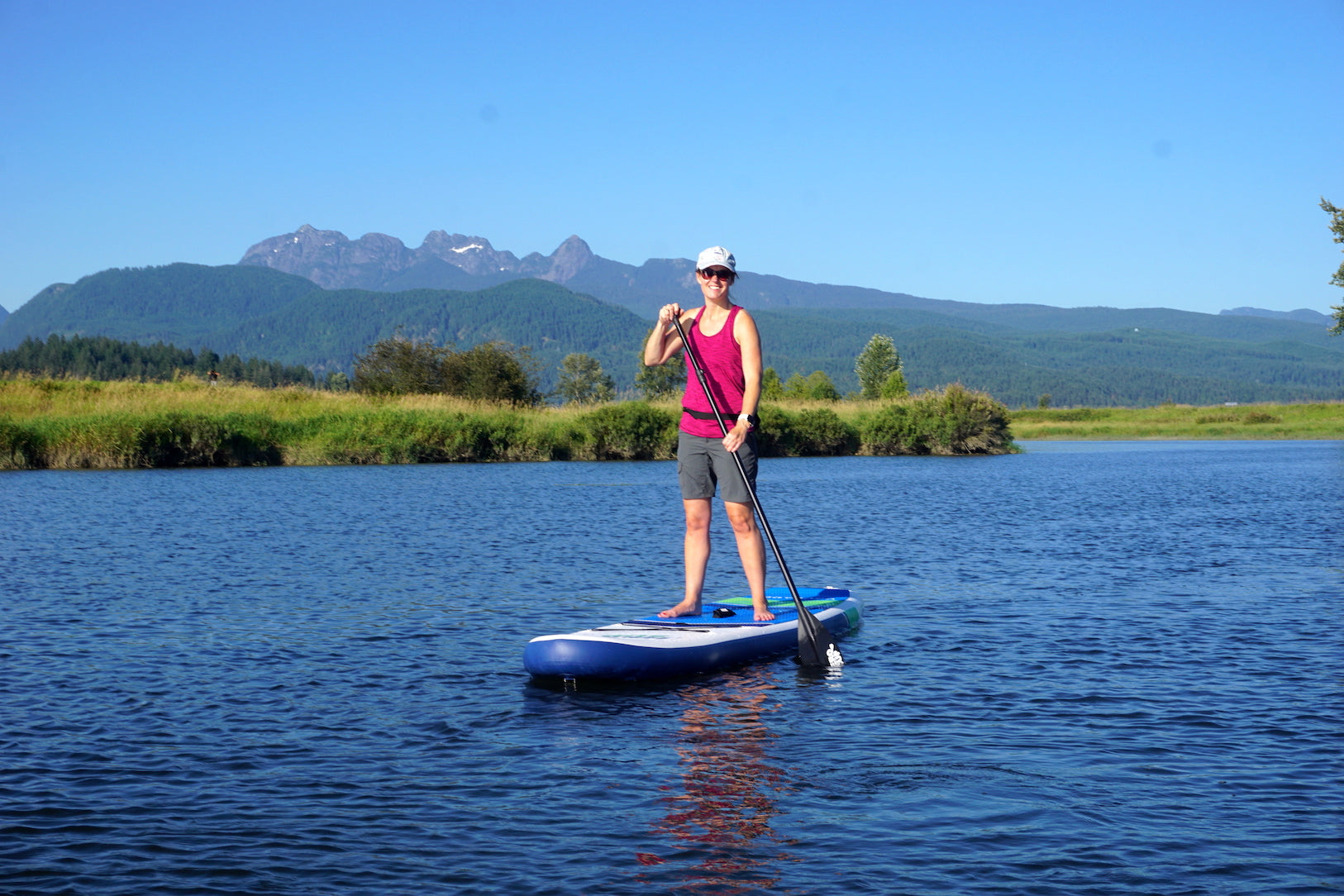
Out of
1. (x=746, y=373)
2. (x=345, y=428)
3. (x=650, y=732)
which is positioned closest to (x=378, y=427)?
(x=345, y=428)

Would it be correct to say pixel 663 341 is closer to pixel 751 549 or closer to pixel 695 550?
pixel 695 550

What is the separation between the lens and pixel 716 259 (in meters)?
8.91

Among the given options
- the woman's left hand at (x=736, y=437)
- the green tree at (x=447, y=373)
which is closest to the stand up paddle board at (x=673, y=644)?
the woman's left hand at (x=736, y=437)

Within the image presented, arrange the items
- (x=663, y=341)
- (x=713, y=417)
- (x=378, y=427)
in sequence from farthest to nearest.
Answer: (x=378, y=427)
(x=663, y=341)
(x=713, y=417)

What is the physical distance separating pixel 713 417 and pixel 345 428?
3255 cm

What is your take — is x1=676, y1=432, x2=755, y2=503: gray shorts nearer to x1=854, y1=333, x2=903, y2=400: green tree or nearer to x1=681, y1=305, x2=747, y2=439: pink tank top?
x1=681, y1=305, x2=747, y2=439: pink tank top

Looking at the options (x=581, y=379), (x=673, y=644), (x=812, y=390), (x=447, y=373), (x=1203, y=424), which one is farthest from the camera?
(x=581, y=379)

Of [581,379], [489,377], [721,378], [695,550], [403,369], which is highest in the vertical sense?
[581,379]

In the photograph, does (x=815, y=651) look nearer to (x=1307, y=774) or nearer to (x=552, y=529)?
(x=1307, y=774)

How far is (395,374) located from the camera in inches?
2250

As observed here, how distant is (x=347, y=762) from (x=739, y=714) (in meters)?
2.37

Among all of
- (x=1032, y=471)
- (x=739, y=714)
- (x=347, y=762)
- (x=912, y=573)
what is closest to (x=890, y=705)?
(x=739, y=714)

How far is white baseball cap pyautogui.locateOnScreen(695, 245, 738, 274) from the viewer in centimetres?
891

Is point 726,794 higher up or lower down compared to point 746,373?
lower down
